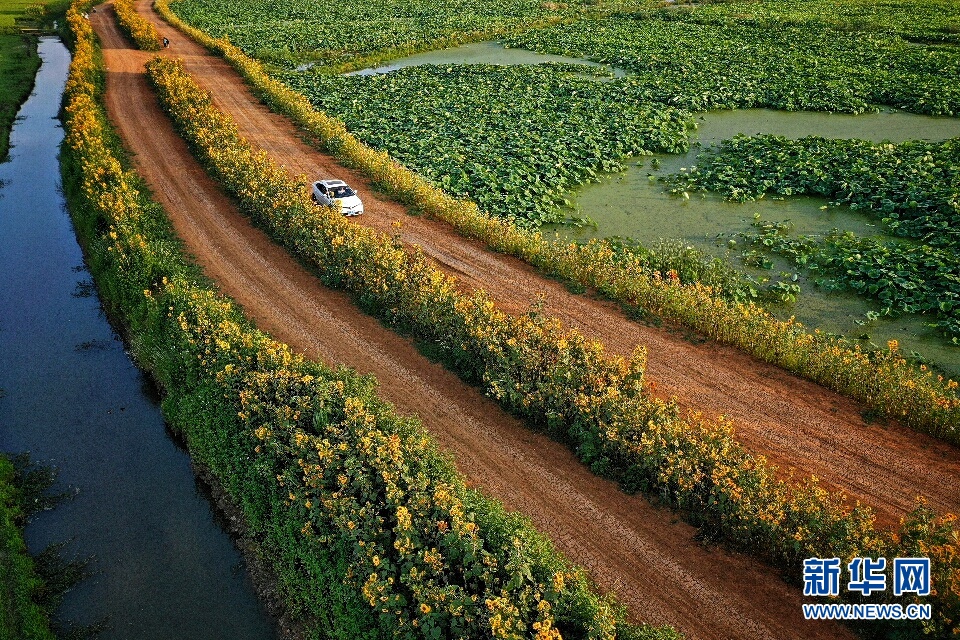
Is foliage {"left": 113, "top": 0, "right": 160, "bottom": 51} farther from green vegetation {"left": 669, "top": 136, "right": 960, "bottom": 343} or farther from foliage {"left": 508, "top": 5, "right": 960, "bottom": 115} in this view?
green vegetation {"left": 669, "top": 136, "right": 960, "bottom": 343}

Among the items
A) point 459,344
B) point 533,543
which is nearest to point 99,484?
point 459,344

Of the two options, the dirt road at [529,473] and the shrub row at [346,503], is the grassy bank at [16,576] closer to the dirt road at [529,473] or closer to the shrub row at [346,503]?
the shrub row at [346,503]

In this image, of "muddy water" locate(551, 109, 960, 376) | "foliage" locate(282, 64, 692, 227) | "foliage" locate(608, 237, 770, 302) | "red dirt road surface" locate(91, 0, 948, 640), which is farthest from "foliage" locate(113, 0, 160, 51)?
"foliage" locate(608, 237, 770, 302)

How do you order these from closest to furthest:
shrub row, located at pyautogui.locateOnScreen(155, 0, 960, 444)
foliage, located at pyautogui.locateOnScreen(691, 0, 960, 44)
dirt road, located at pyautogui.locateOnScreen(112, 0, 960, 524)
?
dirt road, located at pyautogui.locateOnScreen(112, 0, 960, 524) < shrub row, located at pyautogui.locateOnScreen(155, 0, 960, 444) < foliage, located at pyautogui.locateOnScreen(691, 0, 960, 44)

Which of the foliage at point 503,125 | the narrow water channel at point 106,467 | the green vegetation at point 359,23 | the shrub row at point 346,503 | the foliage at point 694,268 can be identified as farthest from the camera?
the green vegetation at point 359,23

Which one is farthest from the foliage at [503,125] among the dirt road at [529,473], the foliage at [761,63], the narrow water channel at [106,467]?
the narrow water channel at [106,467]

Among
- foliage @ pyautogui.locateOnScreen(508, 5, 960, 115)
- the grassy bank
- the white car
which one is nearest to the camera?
the grassy bank
